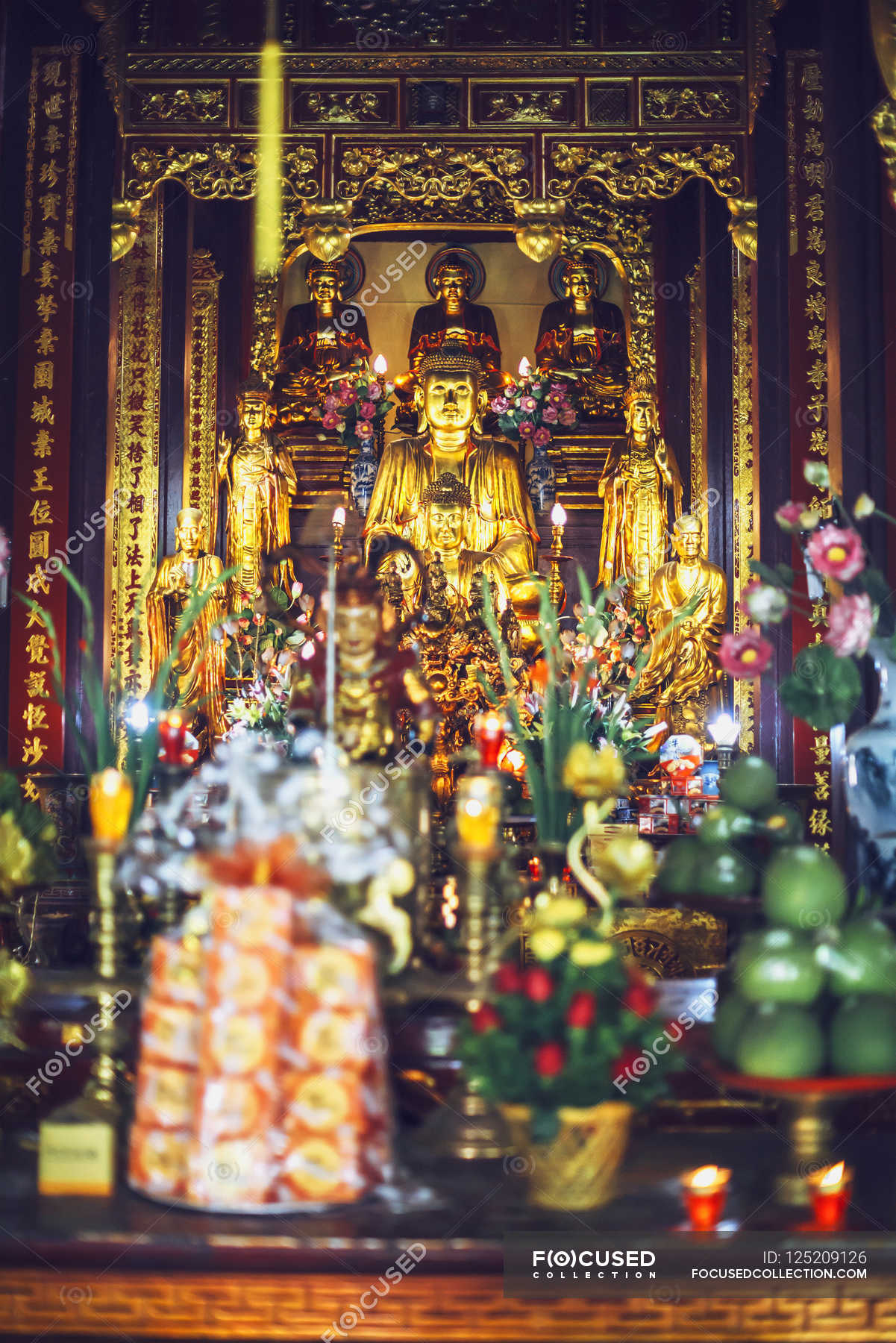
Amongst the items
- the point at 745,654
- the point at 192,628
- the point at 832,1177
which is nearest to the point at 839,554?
the point at 745,654

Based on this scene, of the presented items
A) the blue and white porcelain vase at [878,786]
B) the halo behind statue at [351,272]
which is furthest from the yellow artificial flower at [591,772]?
the halo behind statue at [351,272]

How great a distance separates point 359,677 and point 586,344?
3.87 m

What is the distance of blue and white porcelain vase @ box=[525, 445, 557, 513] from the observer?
579 cm

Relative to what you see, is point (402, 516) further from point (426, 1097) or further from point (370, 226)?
point (426, 1097)

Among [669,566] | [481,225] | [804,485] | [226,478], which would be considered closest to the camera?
[804,485]

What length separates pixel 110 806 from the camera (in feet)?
6.74

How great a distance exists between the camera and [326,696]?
228cm

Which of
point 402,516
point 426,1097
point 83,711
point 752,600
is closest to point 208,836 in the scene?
point 426,1097

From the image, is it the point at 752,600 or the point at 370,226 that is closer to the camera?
the point at 752,600

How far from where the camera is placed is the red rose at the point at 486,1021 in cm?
180

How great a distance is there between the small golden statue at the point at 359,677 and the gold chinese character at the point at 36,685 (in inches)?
91.9

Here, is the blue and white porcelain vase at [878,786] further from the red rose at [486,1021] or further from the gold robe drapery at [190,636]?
the gold robe drapery at [190,636]

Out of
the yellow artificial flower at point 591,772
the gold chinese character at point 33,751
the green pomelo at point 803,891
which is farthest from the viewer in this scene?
the gold chinese character at point 33,751

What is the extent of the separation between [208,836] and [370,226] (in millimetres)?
4611
